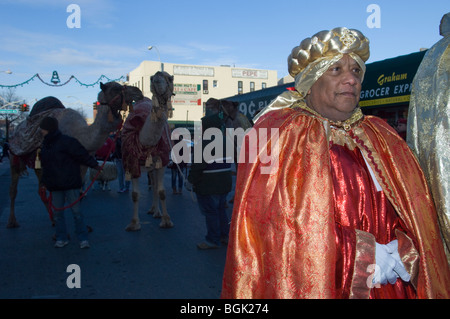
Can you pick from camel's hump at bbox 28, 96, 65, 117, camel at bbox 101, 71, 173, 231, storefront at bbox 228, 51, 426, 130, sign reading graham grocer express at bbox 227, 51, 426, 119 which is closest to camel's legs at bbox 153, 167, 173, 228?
camel at bbox 101, 71, 173, 231

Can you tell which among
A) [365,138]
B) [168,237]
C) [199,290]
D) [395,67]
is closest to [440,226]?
[365,138]

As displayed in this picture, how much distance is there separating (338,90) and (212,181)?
3.76 metres

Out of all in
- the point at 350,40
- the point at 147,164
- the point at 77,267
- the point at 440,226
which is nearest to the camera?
the point at 440,226

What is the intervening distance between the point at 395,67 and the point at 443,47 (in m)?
7.04

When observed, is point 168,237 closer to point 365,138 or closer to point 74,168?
point 74,168

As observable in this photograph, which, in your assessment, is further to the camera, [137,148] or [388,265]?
[137,148]

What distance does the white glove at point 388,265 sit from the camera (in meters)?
1.80

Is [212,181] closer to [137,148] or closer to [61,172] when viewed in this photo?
[137,148]

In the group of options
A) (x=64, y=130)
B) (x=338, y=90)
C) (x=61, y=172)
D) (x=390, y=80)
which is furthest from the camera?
(x=390, y=80)

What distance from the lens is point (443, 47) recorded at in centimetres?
200

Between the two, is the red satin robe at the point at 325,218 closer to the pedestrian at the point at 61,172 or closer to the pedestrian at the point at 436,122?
the pedestrian at the point at 436,122

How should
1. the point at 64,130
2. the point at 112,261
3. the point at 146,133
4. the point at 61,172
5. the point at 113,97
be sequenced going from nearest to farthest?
the point at 112,261 → the point at 61,172 → the point at 113,97 → the point at 64,130 → the point at 146,133

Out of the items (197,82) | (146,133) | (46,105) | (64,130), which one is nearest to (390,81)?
(146,133)

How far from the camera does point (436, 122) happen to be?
6.24 feet
